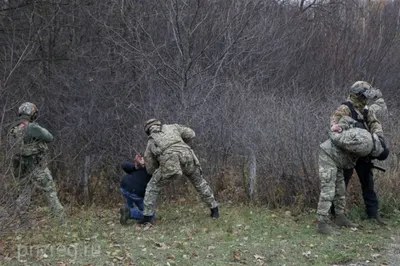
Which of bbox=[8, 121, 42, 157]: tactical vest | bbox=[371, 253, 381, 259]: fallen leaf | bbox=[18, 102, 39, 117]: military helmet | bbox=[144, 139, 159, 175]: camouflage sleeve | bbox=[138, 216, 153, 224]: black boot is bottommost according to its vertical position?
bbox=[371, 253, 381, 259]: fallen leaf

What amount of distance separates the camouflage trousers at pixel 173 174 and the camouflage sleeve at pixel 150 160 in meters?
0.11

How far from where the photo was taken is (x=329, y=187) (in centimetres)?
713

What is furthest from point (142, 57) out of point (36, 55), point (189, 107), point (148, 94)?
point (36, 55)

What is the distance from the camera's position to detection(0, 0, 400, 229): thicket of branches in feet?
30.3

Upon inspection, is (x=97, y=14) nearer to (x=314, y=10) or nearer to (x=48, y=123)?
(x=48, y=123)

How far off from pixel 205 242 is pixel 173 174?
4.53 feet

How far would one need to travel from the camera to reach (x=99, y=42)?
1381cm

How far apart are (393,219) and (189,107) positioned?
491 cm

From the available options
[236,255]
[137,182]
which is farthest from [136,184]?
[236,255]

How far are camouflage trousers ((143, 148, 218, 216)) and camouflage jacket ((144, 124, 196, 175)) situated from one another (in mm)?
84

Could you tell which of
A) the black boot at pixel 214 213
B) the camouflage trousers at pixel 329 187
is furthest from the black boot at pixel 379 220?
the black boot at pixel 214 213

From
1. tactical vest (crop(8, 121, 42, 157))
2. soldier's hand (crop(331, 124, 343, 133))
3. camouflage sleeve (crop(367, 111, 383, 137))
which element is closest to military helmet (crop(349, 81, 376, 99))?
camouflage sleeve (crop(367, 111, 383, 137))

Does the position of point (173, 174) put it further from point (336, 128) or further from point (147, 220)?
point (336, 128)

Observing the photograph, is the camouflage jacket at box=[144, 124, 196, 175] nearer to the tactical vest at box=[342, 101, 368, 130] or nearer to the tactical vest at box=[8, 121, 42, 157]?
the tactical vest at box=[8, 121, 42, 157]
